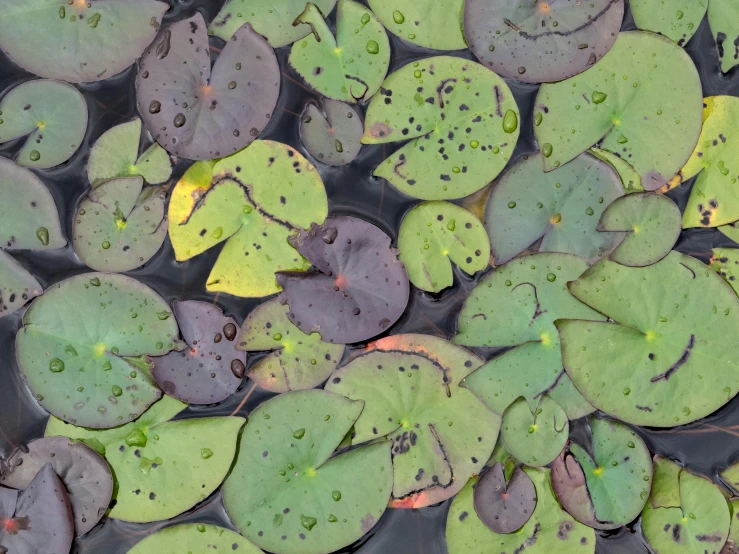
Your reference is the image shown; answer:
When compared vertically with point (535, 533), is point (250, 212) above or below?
above

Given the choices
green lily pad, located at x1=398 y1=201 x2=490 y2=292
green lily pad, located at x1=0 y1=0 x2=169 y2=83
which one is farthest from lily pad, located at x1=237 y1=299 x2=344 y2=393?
green lily pad, located at x1=0 y1=0 x2=169 y2=83

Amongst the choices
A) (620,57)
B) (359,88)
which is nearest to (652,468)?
(620,57)

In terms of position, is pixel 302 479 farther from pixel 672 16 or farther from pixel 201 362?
pixel 672 16

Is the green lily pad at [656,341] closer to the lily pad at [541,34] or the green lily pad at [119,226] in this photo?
the lily pad at [541,34]

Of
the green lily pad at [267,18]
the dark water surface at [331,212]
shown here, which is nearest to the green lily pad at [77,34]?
the dark water surface at [331,212]

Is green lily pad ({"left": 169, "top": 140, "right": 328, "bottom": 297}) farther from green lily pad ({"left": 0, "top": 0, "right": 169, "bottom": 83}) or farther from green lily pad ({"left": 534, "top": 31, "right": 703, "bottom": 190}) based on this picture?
green lily pad ({"left": 534, "top": 31, "right": 703, "bottom": 190})

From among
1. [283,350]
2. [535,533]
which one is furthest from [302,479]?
[535,533]
